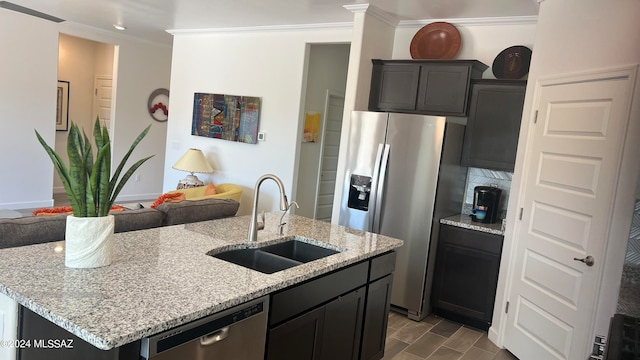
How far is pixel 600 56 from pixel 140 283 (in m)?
2.84

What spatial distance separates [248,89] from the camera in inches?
234

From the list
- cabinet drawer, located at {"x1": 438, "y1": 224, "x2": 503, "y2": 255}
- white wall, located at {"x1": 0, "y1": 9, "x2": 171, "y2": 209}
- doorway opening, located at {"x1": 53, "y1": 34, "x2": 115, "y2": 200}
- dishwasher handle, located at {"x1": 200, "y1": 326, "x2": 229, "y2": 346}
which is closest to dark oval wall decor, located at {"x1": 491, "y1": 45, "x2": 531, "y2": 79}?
cabinet drawer, located at {"x1": 438, "y1": 224, "x2": 503, "y2": 255}

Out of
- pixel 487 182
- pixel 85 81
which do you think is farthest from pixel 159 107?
pixel 487 182

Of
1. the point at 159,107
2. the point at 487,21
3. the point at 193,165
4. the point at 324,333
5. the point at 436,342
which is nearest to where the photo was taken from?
the point at 324,333

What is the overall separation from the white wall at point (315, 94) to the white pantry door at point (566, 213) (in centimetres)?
307

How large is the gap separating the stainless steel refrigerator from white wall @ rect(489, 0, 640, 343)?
66 cm

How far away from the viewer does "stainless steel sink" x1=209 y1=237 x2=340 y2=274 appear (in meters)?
2.43

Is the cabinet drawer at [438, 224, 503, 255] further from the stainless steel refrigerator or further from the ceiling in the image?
the ceiling

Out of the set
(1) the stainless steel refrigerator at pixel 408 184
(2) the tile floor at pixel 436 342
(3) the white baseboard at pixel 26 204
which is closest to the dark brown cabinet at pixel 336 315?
(2) the tile floor at pixel 436 342

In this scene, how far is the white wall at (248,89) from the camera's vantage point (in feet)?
18.3

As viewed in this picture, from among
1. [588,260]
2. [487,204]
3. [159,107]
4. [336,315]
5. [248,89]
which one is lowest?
[336,315]

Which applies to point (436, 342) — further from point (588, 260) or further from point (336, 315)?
point (336, 315)

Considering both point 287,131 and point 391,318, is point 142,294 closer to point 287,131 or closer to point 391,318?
point 391,318

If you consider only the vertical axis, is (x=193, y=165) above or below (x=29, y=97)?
below
